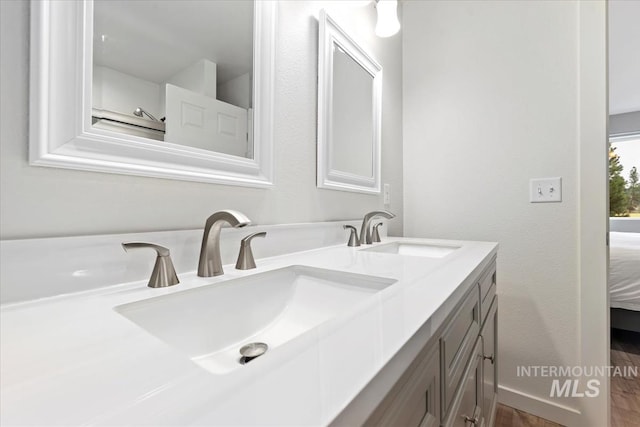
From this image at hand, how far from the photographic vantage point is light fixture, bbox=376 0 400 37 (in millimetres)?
1290

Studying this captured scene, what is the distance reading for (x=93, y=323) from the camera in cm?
37

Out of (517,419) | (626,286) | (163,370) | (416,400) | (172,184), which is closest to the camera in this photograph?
(163,370)

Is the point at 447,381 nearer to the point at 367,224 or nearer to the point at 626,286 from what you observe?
the point at 367,224

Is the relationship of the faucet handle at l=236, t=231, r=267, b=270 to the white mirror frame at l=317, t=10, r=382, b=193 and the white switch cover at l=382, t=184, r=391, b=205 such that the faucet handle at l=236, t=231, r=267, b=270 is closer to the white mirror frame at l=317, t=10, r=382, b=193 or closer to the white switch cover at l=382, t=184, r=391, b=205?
the white mirror frame at l=317, t=10, r=382, b=193

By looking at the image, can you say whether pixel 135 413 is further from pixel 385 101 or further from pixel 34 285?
pixel 385 101

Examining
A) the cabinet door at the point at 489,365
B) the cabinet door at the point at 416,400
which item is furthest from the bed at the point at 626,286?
the cabinet door at the point at 416,400

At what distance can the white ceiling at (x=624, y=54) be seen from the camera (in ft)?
6.72

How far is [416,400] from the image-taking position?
15.4 inches

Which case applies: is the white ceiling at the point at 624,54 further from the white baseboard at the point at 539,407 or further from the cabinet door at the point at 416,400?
the cabinet door at the point at 416,400

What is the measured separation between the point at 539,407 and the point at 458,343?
1207 millimetres

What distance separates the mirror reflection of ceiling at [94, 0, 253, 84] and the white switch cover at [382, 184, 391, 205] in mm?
955

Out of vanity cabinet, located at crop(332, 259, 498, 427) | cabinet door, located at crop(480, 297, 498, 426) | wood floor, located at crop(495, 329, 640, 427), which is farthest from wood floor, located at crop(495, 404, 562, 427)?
vanity cabinet, located at crop(332, 259, 498, 427)

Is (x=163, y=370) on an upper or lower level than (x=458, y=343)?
upper

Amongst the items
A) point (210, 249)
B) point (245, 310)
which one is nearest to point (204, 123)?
point (210, 249)
